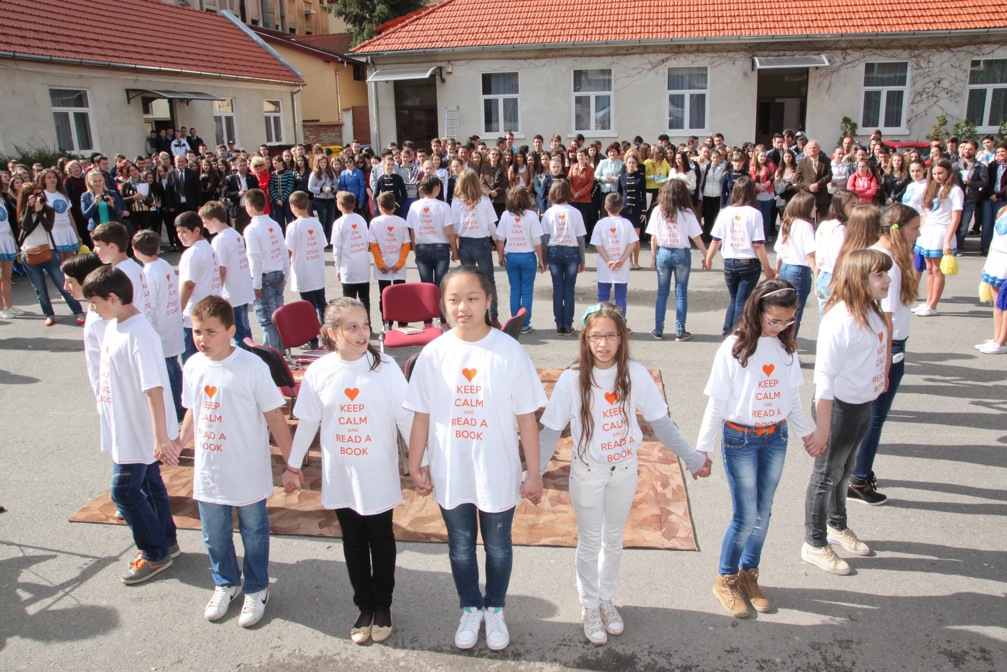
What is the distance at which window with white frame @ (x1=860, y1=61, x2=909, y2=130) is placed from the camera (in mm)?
20500

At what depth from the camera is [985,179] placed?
1287 centimetres

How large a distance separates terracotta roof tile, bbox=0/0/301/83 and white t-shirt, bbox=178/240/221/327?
13700mm

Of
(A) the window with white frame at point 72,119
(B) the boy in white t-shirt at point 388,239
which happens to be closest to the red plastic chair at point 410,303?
(B) the boy in white t-shirt at point 388,239

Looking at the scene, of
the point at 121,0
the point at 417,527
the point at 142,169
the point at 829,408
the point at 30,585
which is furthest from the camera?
the point at 121,0

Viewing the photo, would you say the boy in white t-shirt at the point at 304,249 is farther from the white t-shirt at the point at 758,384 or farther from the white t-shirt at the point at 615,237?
the white t-shirt at the point at 758,384

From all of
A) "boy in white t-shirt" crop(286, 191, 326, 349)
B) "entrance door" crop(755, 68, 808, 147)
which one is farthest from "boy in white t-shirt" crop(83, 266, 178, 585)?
"entrance door" crop(755, 68, 808, 147)

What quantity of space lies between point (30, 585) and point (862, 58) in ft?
72.6

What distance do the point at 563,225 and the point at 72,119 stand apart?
52.0ft

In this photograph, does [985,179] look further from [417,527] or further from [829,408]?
[417,527]

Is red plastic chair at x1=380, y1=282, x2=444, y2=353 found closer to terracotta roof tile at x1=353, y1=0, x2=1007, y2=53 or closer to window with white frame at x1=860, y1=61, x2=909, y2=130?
terracotta roof tile at x1=353, y1=0, x2=1007, y2=53

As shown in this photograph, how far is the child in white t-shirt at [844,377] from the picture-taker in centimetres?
399

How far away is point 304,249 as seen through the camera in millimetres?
8094

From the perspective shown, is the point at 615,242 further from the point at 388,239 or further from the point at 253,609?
the point at 253,609

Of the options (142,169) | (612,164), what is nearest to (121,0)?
(142,169)
